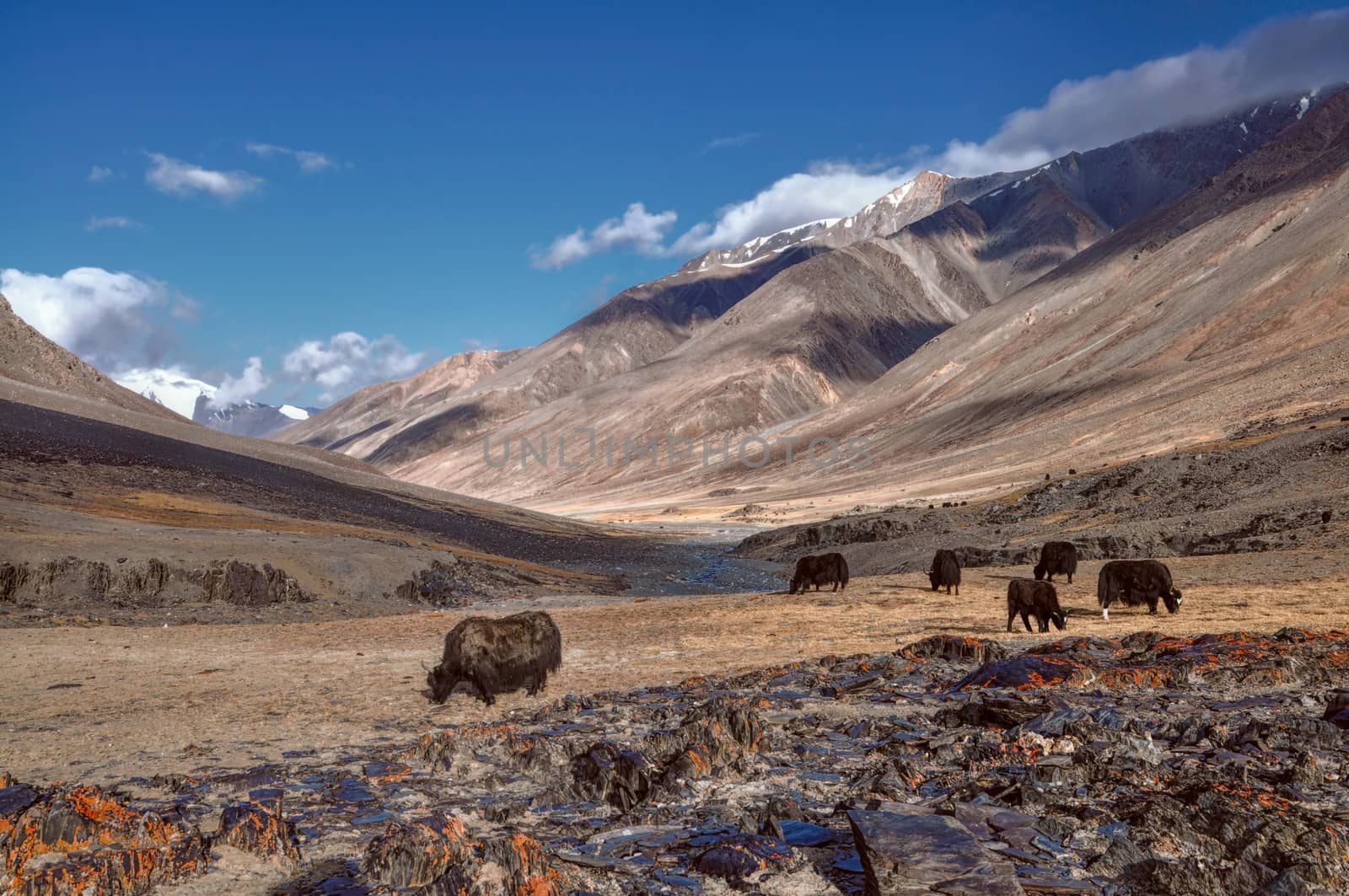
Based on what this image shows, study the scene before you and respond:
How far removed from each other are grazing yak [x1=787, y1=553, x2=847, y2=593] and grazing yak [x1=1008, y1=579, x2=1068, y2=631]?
33.8 feet

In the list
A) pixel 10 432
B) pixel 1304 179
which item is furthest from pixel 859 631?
pixel 1304 179

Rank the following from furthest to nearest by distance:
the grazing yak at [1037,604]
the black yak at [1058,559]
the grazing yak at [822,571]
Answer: the grazing yak at [822,571] < the black yak at [1058,559] < the grazing yak at [1037,604]

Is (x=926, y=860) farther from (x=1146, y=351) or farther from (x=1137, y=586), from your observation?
(x=1146, y=351)

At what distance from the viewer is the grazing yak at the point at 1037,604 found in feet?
59.3

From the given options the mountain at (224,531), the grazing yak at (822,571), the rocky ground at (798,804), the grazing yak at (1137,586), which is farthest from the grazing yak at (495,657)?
the mountain at (224,531)

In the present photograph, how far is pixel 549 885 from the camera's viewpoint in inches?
235

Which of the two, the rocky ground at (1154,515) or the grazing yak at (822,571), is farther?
the rocky ground at (1154,515)

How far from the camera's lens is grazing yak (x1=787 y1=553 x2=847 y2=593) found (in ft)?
93.7

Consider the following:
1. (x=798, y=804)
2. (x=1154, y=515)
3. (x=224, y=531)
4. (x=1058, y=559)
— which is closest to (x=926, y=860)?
(x=798, y=804)

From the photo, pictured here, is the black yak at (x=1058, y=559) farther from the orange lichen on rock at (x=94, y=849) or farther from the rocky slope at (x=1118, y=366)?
the rocky slope at (x=1118, y=366)

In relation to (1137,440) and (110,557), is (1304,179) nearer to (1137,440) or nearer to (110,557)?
(1137,440)

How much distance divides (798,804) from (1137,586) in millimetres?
15160

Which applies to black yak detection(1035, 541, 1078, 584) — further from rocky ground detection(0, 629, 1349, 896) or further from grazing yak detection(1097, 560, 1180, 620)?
rocky ground detection(0, 629, 1349, 896)

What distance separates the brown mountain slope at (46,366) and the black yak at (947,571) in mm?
84219
